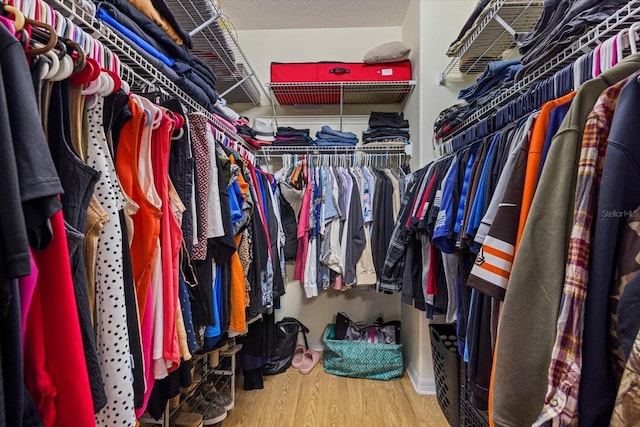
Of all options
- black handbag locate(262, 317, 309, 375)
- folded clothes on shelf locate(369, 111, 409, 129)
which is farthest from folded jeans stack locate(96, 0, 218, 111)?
black handbag locate(262, 317, 309, 375)

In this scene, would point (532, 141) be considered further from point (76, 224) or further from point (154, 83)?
point (154, 83)

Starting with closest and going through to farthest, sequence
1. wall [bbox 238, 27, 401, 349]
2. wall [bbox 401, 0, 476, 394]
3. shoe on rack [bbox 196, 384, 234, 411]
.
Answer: shoe on rack [bbox 196, 384, 234, 411]
wall [bbox 401, 0, 476, 394]
wall [bbox 238, 27, 401, 349]

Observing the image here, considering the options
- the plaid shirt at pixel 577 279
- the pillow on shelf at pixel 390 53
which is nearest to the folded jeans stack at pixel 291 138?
the pillow on shelf at pixel 390 53

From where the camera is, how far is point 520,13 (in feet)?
4.84

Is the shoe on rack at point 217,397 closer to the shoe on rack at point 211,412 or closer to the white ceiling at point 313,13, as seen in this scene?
the shoe on rack at point 211,412

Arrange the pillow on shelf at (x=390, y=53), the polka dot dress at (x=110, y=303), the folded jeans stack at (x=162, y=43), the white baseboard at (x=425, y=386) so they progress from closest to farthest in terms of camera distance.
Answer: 1. the polka dot dress at (x=110, y=303)
2. the folded jeans stack at (x=162, y=43)
3. the white baseboard at (x=425, y=386)
4. the pillow on shelf at (x=390, y=53)

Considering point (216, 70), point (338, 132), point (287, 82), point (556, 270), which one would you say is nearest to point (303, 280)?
point (338, 132)

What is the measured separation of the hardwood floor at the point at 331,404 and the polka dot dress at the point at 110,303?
1.28 metres

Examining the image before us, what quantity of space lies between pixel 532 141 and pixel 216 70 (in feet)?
6.51

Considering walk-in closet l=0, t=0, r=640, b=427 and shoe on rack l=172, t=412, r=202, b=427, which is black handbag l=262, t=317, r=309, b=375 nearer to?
walk-in closet l=0, t=0, r=640, b=427

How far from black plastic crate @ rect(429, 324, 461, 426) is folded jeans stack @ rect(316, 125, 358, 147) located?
142 centimetres

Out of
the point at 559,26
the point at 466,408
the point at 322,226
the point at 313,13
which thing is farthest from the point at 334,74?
the point at 466,408

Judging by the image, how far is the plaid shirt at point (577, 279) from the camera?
487mm

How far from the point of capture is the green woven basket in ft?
6.86
